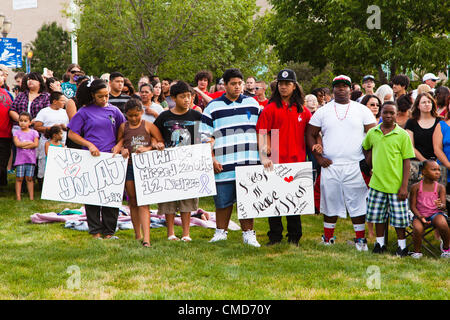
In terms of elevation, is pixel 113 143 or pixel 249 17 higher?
pixel 249 17

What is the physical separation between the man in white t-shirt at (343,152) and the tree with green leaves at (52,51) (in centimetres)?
4018

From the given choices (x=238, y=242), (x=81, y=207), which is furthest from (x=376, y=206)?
(x=81, y=207)

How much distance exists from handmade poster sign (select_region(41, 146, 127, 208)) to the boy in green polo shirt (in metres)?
3.06

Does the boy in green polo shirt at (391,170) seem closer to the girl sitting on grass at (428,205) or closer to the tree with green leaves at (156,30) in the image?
the girl sitting on grass at (428,205)

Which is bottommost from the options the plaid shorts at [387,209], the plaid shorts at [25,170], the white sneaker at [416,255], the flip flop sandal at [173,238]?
the white sneaker at [416,255]

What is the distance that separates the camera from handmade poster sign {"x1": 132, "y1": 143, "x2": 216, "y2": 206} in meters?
7.14

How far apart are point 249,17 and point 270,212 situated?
29.8 metres

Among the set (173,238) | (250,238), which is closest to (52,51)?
(173,238)

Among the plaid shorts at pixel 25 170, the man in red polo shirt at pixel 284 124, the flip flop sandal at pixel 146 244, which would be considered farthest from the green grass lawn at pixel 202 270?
the plaid shorts at pixel 25 170

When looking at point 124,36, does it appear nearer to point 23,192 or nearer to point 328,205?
point 23,192

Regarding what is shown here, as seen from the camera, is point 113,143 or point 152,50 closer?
point 113,143

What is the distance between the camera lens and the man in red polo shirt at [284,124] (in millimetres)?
7004

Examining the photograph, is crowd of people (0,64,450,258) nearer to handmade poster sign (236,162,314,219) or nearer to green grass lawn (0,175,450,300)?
handmade poster sign (236,162,314,219)

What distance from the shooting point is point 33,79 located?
37.2 ft
